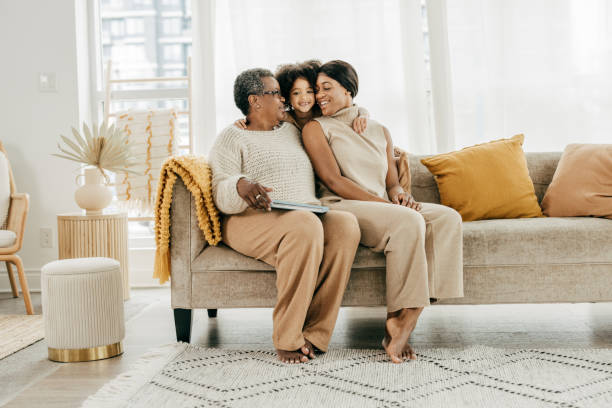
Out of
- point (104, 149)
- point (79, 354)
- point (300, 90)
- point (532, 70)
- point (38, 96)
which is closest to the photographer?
point (79, 354)

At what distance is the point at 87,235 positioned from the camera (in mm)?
2979

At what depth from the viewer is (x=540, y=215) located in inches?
101

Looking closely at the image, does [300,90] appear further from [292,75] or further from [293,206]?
[293,206]

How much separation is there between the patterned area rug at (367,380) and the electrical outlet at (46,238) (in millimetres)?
1794

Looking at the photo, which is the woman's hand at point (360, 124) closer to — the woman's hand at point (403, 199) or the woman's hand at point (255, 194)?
the woman's hand at point (403, 199)

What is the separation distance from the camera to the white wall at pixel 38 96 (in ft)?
11.4

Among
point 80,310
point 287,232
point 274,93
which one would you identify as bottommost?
point 80,310

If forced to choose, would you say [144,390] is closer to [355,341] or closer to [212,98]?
[355,341]

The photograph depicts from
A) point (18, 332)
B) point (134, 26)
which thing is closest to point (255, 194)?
point (18, 332)

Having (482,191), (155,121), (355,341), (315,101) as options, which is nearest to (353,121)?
(315,101)

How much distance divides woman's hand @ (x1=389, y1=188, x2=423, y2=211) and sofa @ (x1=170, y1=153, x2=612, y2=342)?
0.71ft

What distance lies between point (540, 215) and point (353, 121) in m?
0.94

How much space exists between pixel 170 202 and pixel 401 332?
0.94 meters

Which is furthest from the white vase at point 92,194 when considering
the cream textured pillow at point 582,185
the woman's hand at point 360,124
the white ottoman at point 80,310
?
the cream textured pillow at point 582,185
